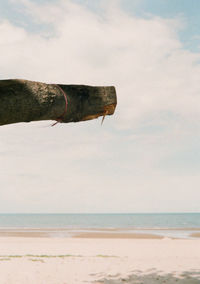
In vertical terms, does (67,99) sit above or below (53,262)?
above

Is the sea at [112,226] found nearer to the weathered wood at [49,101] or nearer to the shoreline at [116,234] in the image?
the shoreline at [116,234]

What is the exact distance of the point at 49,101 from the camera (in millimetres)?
3080

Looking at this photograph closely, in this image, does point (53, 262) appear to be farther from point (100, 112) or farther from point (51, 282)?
point (100, 112)

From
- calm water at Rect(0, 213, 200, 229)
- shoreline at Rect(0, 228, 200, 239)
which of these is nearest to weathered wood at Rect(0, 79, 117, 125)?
shoreline at Rect(0, 228, 200, 239)

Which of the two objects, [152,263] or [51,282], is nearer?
[51,282]

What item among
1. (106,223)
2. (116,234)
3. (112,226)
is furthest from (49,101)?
(106,223)

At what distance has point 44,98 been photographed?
3051mm

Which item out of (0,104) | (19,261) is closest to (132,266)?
(19,261)

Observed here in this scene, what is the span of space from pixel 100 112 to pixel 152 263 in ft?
29.9

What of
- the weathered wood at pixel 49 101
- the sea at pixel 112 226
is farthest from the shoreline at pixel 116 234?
the weathered wood at pixel 49 101

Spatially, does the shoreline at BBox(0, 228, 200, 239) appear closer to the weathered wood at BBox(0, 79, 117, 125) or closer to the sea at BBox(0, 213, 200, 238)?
the sea at BBox(0, 213, 200, 238)

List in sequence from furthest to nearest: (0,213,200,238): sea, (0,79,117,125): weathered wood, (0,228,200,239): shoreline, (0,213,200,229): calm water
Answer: (0,213,200,229): calm water < (0,213,200,238): sea < (0,228,200,239): shoreline < (0,79,117,125): weathered wood

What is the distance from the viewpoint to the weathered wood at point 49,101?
2.90 m

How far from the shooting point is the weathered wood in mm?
2898
